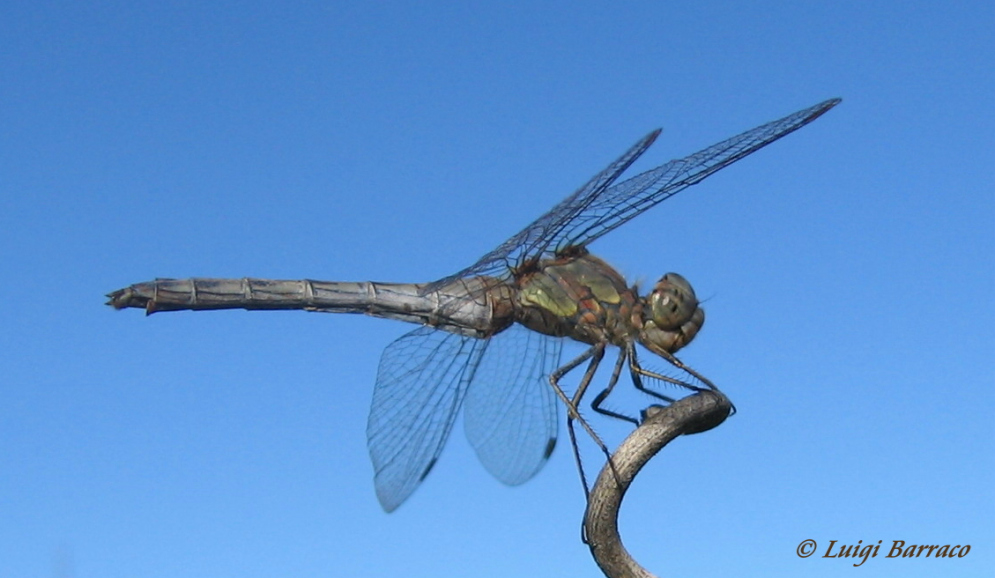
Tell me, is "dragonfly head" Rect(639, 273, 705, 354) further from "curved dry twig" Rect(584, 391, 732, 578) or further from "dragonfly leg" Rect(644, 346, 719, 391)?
"curved dry twig" Rect(584, 391, 732, 578)

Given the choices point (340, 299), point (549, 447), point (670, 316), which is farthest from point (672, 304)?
point (340, 299)

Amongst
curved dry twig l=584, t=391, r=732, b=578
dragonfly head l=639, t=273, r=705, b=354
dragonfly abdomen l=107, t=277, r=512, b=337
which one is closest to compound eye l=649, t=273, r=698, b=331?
dragonfly head l=639, t=273, r=705, b=354

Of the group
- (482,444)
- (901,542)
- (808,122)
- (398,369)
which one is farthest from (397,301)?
(901,542)

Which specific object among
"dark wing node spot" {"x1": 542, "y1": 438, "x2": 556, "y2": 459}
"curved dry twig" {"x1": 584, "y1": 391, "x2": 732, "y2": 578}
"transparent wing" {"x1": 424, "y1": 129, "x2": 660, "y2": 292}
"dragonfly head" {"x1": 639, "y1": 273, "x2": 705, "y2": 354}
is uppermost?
"transparent wing" {"x1": 424, "y1": 129, "x2": 660, "y2": 292}

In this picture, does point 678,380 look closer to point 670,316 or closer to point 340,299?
point 670,316

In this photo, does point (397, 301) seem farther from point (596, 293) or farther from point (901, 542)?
point (901, 542)

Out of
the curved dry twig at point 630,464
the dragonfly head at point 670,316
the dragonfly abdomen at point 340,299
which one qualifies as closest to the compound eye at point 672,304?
the dragonfly head at point 670,316

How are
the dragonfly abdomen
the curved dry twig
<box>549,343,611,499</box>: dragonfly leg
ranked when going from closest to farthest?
1. the curved dry twig
2. <box>549,343,611,499</box>: dragonfly leg
3. the dragonfly abdomen
